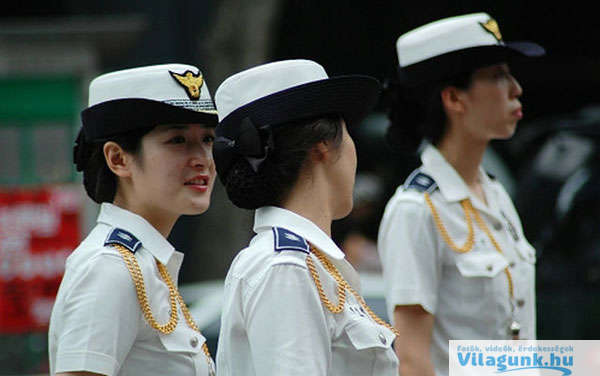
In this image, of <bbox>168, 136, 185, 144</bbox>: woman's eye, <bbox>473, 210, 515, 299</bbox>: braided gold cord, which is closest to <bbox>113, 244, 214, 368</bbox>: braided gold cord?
<bbox>168, 136, 185, 144</bbox>: woman's eye

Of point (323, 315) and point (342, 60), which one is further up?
point (342, 60)

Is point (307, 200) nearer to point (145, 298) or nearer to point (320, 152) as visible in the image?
point (320, 152)

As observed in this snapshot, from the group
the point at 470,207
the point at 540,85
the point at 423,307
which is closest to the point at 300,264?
the point at 423,307

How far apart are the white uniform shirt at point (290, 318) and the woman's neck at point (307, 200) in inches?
1.0

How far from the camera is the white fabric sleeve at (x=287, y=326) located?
7.69 feet

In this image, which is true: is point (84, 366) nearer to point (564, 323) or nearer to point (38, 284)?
point (564, 323)

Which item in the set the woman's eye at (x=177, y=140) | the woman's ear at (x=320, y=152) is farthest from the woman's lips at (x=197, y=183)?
the woman's ear at (x=320, y=152)

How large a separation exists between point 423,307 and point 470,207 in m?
0.46

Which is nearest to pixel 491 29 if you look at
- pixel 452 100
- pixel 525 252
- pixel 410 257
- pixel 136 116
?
pixel 452 100

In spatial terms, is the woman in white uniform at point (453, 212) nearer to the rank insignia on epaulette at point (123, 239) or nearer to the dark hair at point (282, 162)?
the rank insignia on epaulette at point (123, 239)

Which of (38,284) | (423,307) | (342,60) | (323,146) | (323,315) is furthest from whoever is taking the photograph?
(342,60)

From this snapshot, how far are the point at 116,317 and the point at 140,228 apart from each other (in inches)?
14.7

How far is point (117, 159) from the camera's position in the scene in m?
3.17

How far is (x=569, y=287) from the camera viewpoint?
672 centimetres
